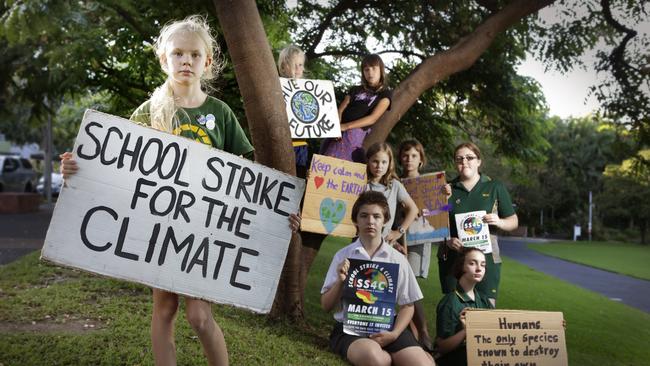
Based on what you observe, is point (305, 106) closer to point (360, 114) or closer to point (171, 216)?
point (360, 114)

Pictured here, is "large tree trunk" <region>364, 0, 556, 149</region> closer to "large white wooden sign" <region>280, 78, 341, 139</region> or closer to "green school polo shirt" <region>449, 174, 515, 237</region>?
"large white wooden sign" <region>280, 78, 341, 139</region>

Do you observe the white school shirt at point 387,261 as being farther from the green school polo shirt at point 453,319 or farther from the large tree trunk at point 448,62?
the large tree trunk at point 448,62

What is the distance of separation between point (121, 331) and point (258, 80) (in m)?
2.27

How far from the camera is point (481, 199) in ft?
16.9

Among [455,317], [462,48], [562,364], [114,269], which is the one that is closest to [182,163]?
[114,269]

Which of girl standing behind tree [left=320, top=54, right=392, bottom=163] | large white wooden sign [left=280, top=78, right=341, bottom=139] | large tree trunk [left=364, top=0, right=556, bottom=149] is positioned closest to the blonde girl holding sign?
large white wooden sign [left=280, top=78, right=341, bottom=139]

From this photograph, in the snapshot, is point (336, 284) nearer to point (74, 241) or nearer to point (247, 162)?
point (247, 162)

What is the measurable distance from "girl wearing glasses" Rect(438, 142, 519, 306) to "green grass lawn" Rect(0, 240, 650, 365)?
117 centimetres

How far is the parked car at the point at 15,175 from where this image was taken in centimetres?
2807

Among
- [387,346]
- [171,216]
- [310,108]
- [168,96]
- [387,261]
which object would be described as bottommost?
[387,346]

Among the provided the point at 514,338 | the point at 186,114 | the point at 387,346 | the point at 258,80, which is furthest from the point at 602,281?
the point at 186,114

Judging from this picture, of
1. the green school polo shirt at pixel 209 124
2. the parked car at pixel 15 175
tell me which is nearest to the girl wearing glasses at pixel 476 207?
the green school polo shirt at pixel 209 124

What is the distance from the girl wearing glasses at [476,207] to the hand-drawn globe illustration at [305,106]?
1.33 metres

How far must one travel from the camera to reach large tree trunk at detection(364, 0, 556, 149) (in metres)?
7.61
